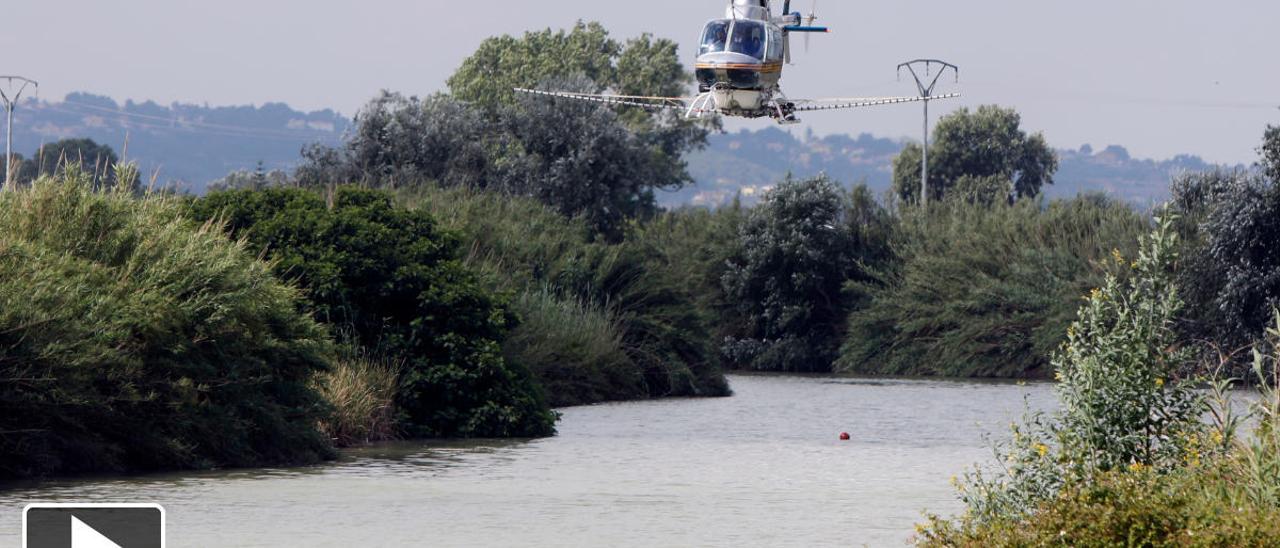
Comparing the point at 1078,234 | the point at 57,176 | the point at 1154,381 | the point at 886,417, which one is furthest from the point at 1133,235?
the point at 1154,381

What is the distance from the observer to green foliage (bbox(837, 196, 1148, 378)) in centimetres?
5781

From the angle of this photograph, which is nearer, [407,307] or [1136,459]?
[1136,459]

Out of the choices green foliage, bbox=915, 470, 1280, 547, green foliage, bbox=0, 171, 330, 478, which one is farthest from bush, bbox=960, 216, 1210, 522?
A: green foliage, bbox=0, 171, 330, 478

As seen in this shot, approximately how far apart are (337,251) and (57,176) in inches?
249

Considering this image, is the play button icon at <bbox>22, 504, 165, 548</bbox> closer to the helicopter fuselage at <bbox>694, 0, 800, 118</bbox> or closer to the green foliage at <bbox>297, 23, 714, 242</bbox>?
the helicopter fuselage at <bbox>694, 0, 800, 118</bbox>

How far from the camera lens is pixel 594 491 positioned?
21.5 meters

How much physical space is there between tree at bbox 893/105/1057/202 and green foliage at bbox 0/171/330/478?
92.5 metres

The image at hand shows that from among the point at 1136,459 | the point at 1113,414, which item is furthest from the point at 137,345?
the point at 1136,459

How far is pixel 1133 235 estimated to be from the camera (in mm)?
58500

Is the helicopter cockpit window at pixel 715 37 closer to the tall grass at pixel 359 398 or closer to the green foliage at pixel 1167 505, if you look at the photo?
the tall grass at pixel 359 398

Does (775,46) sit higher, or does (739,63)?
(775,46)

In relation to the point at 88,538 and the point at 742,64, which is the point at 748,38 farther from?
the point at 88,538

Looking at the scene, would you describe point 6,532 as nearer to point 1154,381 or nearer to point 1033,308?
point 1154,381

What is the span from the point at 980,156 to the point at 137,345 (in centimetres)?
9952
